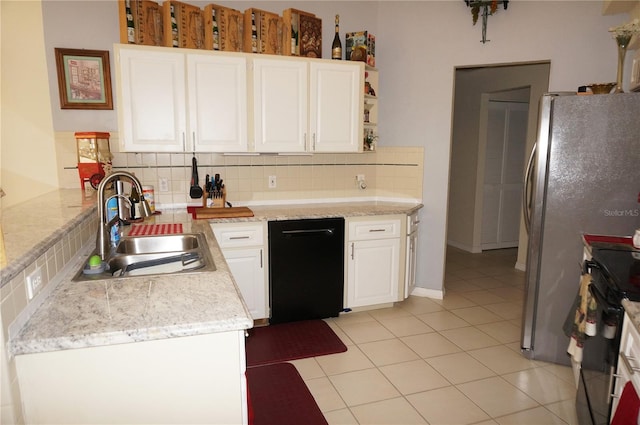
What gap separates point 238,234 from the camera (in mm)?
3064

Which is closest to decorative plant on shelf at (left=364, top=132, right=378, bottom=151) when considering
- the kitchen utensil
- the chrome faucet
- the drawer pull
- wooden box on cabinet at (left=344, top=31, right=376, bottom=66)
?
wooden box on cabinet at (left=344, top=31, right=376, bottom=66)

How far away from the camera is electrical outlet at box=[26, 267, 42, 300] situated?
127 cm

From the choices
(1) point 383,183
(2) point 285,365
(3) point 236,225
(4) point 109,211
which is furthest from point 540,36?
(4) point 109,211

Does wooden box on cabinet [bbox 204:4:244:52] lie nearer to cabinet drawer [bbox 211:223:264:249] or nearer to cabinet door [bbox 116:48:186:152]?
cabinet door [bbox 116:48:186:152]

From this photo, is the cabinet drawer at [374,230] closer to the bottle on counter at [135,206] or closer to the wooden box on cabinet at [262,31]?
the wooden box on cabinet at [262,31]

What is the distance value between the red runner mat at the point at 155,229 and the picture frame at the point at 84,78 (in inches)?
45.2

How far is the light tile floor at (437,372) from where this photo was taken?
2.25 meters

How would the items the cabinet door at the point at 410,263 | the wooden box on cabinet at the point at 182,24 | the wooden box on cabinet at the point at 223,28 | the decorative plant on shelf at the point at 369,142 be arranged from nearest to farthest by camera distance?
the wooden box on cabinet at the point at 182,24 → the wooden box on cabinet at the point at 223,28 → the cabinet door at the point at 410,263 → the decorative plant on shelf at the point at 369,142

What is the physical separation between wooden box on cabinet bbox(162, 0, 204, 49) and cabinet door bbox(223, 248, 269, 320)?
5.02 ft

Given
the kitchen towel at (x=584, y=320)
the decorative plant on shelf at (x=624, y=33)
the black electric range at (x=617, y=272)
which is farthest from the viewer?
the decorative plant on shelf at (x=624, y=33)

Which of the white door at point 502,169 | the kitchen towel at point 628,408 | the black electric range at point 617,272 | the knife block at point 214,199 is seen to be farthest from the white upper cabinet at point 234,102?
the white door at point 502,169

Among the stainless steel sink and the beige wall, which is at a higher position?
the beige wall

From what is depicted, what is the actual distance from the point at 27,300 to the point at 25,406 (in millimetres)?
291

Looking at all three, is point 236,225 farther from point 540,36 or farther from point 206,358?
point 540,36
